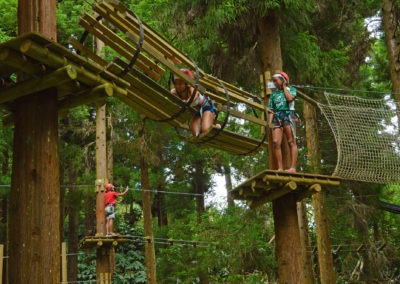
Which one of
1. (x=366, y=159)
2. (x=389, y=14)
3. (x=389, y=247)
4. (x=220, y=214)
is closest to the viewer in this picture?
(x=366, y=159)

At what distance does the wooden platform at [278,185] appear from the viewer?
15.6 feet

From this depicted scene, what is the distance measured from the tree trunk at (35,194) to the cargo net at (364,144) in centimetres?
332

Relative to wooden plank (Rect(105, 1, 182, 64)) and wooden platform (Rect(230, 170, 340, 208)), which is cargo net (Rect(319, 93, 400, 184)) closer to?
wooden platform (Rect(230, 170, 340, 208))

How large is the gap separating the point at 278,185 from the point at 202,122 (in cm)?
101

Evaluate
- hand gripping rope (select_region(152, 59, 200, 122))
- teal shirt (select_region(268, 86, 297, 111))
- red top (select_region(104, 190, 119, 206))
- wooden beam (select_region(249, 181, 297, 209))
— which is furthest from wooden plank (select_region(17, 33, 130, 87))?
red top (select_region(104, 190, 119, 206))

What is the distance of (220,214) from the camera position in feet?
40.6

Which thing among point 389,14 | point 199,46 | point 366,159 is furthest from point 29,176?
point 389,14

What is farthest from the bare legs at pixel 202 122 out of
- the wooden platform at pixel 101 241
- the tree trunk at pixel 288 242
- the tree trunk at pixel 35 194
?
the wooden platform at pixel 101 241

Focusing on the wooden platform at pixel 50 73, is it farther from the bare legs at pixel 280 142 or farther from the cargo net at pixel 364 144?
the cargo net at pixel 364 144

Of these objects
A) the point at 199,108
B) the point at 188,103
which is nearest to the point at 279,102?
the point at 199,108

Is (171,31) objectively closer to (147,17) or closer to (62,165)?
(147,17)

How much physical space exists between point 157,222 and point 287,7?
486 inches

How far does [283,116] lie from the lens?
5188 mm

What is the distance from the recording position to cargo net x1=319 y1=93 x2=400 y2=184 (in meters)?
5.62
